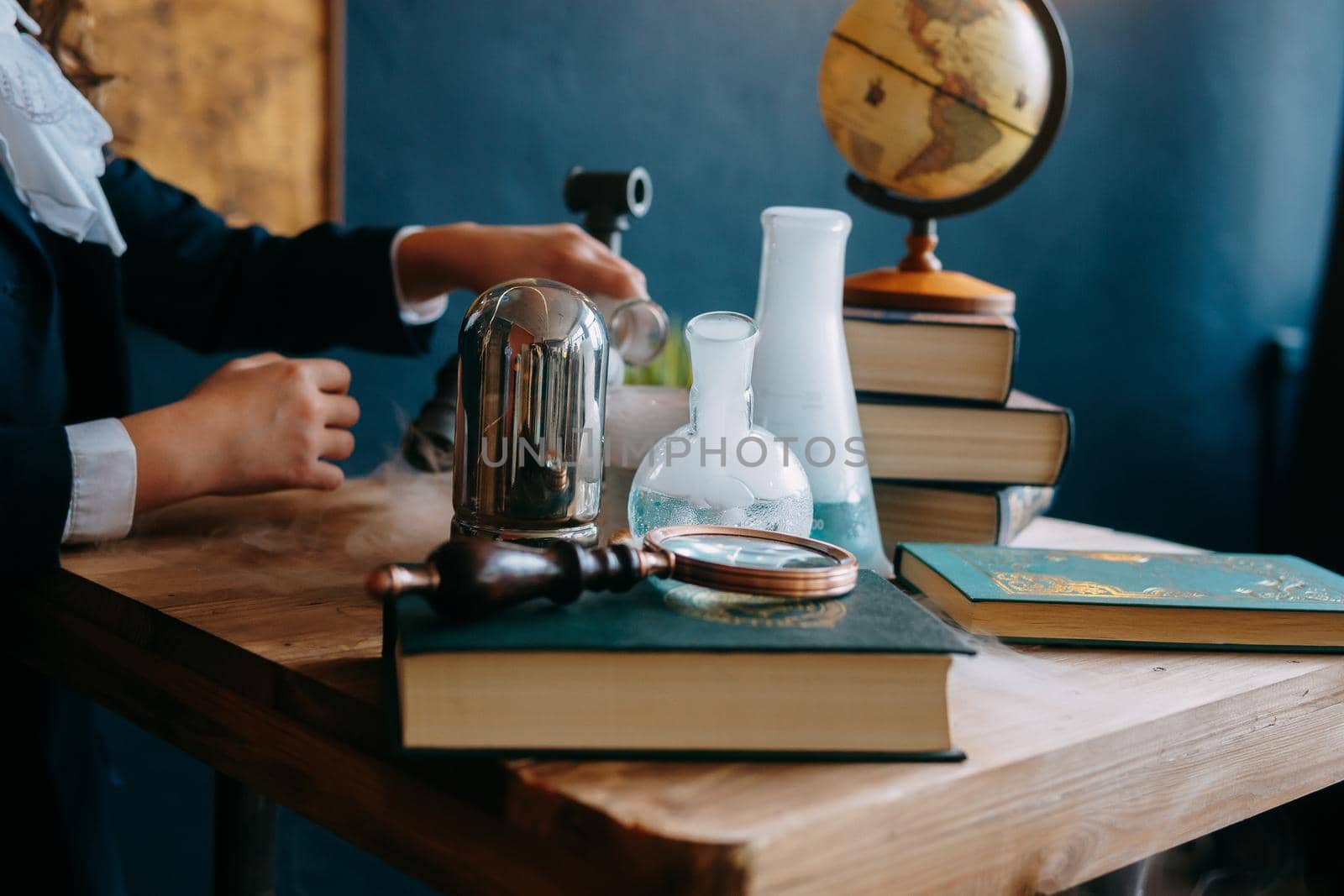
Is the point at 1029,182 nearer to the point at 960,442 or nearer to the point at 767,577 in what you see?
the point at 960,442

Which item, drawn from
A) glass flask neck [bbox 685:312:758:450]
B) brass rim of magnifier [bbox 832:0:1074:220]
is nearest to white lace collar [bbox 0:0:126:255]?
glass flask neck [bbox 685:312:758:450]

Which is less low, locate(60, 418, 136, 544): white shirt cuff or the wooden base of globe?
the wooden base of globe

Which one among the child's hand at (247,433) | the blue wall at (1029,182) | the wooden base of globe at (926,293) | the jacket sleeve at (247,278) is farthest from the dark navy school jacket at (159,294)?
the wooden base of globe at (926,293)

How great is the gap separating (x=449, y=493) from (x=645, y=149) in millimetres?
1188

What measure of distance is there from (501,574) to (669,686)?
0.26ft

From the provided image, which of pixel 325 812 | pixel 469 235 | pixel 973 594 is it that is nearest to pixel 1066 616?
pixel 973 594

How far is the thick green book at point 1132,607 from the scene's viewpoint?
2.02ft

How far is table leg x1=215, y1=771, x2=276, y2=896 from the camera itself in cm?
82

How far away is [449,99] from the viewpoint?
173 centimetres

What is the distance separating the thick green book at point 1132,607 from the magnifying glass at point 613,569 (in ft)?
0.45

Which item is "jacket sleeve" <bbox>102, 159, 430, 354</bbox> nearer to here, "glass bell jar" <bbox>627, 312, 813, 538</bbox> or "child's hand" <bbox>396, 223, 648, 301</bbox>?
"child's hand" <bbox>396, 223, 648, 301</bbox>

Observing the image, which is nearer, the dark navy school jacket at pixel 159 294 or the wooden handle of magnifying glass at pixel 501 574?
the wooden handle of magnifying glass at pixel 501 574

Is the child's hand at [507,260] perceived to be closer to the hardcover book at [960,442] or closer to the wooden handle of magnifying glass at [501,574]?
the hardcover book at [960,442]

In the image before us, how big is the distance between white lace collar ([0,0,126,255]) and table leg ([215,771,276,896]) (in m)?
0.45
